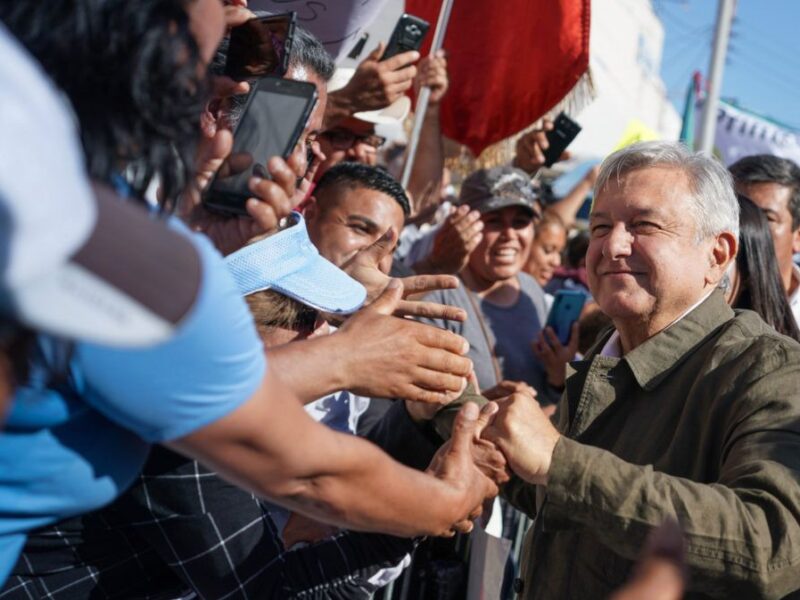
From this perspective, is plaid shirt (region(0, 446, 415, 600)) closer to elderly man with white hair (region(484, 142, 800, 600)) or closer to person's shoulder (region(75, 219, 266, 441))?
elderly man with white hair (region(484, 142, 800, 600))

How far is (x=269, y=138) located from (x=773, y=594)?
1.31 metres

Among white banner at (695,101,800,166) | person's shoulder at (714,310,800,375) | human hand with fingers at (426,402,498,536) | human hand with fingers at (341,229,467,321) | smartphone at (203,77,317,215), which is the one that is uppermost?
smartphone at (203,77,317,215)

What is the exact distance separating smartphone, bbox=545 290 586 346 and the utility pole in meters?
5.55

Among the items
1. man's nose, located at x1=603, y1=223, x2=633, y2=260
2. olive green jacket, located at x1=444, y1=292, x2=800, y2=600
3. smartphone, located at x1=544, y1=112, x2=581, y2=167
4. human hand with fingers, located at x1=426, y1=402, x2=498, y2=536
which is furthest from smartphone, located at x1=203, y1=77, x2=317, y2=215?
smartphone, located at x1=544, y1=112, x2=581, y2=167

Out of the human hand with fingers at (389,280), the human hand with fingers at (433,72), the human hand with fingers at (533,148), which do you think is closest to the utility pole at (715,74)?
the human hand with fingers at (533,148)

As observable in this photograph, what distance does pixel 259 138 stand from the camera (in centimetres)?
151

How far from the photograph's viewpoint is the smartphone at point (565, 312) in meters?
3.98

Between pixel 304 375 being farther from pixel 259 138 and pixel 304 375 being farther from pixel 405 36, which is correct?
pixel 405 36

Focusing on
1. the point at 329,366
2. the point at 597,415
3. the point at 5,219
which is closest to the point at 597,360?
the point at 597,415

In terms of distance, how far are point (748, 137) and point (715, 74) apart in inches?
109

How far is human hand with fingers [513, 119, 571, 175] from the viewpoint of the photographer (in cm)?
465

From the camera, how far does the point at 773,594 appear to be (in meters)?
1.73

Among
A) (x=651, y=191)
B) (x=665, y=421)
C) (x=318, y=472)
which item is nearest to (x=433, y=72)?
(x=651, y=191)

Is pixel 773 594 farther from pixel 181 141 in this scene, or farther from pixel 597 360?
pixel 181 141
